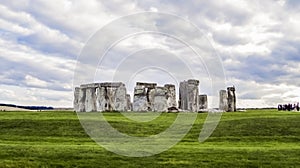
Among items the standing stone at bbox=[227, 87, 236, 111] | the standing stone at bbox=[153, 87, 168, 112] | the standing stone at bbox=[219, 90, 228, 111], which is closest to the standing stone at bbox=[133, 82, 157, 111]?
the standing stone at bbox=[153, 87, 168, 112]

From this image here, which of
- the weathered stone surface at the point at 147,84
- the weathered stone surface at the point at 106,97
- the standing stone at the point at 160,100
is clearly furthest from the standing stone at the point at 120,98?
the standing stone at the point at 160,100

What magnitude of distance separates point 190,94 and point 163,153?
2914 centimetres

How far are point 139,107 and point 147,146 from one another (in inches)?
975

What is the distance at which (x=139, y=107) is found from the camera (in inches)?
2015

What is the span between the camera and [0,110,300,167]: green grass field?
22.2 m

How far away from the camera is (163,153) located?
960 inches

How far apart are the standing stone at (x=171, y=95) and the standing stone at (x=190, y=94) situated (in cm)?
142

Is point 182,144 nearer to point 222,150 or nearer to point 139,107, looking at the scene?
point 222,150

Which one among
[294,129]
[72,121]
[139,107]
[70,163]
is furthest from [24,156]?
[139,107]

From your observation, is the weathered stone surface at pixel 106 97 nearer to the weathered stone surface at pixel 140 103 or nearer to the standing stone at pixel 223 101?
the weathered stone surface at pixel 140 103

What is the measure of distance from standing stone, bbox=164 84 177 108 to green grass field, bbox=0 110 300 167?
1226cm

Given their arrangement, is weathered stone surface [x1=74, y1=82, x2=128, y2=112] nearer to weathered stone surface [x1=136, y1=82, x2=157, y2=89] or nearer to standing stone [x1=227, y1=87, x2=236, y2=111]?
weathered stone surface [x1=136, y1=82, x2=157, y2=89]

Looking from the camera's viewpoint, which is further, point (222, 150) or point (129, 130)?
point (129, 130)

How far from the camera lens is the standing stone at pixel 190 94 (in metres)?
53.0
